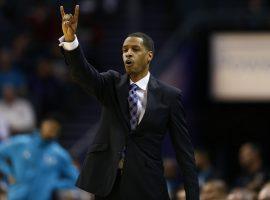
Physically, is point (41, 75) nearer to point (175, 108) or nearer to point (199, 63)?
point (199, 63)

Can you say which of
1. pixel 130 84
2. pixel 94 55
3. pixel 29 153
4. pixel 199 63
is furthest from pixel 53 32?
pixel 130 84

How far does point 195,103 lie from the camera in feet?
47.6

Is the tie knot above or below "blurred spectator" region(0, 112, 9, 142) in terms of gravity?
above

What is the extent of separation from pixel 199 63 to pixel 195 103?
2.29ft

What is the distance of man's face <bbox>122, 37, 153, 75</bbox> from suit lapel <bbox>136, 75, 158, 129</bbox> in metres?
0.15

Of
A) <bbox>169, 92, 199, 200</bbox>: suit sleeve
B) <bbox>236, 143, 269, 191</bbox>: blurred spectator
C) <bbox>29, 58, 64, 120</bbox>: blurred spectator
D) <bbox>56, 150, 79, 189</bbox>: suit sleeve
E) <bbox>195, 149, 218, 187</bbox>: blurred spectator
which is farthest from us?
<bbox>29, 58, 64, 120</bbox>: blurred spectator

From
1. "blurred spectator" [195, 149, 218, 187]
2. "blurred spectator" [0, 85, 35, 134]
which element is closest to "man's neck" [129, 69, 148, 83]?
"blurred spectator" [195, 149, 218, 187]

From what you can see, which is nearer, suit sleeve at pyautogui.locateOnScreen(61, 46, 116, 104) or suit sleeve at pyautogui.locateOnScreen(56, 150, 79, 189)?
suit sleeve at pyautogui.locateOnScreen(61, 46, 116, 104)

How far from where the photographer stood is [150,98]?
5469 mm

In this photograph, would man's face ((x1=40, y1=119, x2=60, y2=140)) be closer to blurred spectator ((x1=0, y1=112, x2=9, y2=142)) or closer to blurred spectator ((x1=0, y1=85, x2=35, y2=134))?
blurred spectator ((x1=0, y1=112, x2=9, y2=142))

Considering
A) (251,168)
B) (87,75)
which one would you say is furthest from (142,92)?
(251,168)

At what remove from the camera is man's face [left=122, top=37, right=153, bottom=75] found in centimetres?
534

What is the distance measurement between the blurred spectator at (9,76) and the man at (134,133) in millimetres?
9286

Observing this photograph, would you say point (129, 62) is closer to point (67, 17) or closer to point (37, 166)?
point (67, 17)
